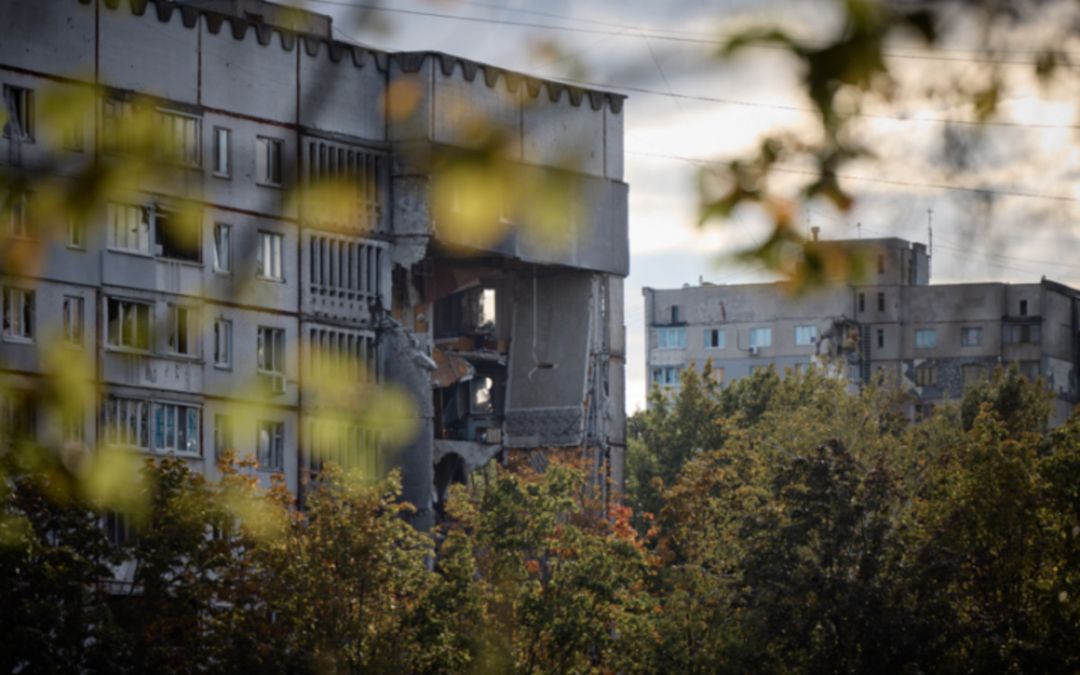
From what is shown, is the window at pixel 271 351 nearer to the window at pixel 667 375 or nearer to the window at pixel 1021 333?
the window at pixel 1021 333

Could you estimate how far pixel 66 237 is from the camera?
52.0m

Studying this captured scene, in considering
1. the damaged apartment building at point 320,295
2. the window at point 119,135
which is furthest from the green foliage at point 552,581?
the window at point 119,135

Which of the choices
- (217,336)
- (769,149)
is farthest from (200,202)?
(217,336)

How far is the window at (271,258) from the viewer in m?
59.1

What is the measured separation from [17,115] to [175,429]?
26.9ft

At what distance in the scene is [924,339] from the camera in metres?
128

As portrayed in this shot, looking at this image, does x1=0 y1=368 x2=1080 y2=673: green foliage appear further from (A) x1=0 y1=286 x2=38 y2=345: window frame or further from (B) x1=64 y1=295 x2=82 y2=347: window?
(B) x1=64 y1=295 x2=82 y2=347: window

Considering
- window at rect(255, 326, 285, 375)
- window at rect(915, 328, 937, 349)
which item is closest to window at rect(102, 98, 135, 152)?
window at rect(255, 326, 285, 375)

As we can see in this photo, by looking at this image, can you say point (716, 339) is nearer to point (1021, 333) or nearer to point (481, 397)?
point (1021, 333)

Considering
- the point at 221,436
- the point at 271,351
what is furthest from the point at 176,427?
the point at 271,351

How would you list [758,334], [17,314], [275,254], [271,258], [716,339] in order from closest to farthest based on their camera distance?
[17,314] < [271,258] < [275,254] < [758,334] < [716,339]

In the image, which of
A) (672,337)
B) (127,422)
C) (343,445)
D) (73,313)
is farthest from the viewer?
(672,337)

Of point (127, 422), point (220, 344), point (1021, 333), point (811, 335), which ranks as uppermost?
point (811, 335)

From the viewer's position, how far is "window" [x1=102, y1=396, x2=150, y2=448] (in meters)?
53.4
